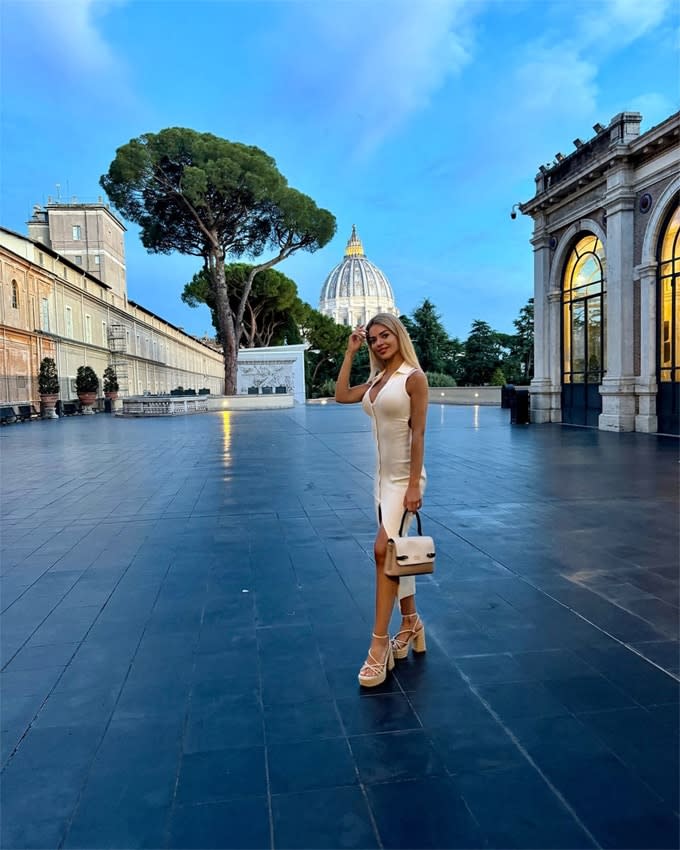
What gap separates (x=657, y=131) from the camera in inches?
543

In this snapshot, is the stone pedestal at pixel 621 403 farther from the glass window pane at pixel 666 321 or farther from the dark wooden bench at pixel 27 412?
the dark wooden bench at pixel 27 412

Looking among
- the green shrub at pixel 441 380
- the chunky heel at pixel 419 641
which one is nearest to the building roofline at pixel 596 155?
the chunky heel at pixel 419 641

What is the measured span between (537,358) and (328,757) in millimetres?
19231

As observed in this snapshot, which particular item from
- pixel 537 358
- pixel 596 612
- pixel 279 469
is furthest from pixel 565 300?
pixel 596 612

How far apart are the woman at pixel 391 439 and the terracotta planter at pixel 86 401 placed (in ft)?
115

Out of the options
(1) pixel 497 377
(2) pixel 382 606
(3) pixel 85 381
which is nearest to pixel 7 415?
(3) pixel 85 381

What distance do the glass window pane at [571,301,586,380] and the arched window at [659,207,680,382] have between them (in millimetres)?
3468

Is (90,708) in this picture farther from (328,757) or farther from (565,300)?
(565,300)

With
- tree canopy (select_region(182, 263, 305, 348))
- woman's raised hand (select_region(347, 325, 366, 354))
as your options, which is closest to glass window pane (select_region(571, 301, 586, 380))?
woman's raised hand (select_region(347, 325, 366, 354))

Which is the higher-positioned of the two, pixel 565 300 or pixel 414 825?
pixel 565 300

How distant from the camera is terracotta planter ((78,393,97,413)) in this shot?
35.2 m

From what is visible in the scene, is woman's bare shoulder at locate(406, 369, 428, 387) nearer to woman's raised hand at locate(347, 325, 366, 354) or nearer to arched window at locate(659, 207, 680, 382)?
woman's raised hand at locate(347, 325, 366, 354)

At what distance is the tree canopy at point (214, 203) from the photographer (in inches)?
1320

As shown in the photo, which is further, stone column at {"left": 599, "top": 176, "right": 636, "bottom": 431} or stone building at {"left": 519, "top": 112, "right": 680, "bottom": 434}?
stone column at {"left": 599, "top": 176, "right": 636, "bottom": 431}
